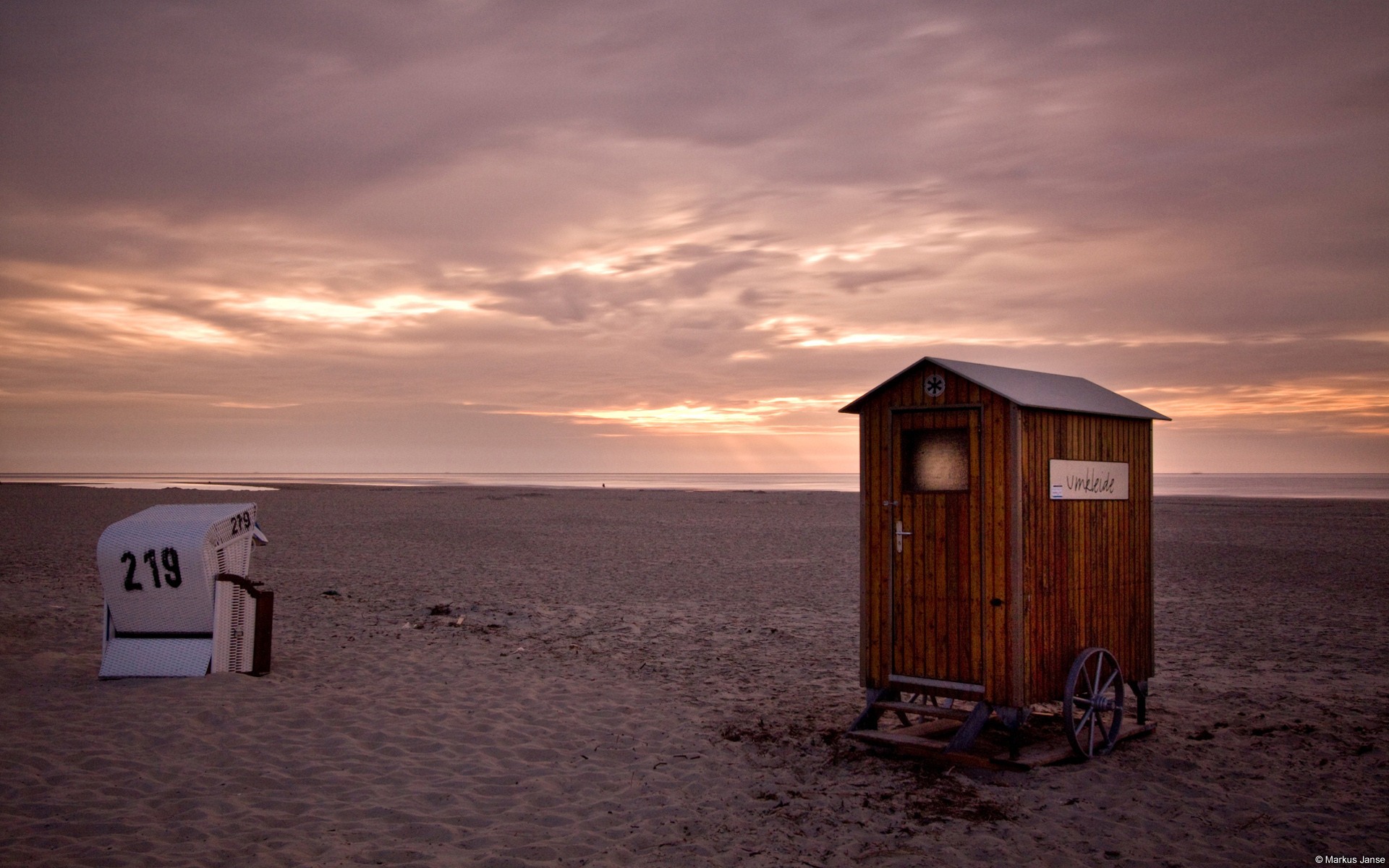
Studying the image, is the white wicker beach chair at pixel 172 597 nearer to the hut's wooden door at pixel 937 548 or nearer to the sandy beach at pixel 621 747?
the sandy beach at pixel 621 747

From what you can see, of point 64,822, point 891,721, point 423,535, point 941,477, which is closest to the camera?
point 64,822

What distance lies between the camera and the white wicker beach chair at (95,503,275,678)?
29.2 feet

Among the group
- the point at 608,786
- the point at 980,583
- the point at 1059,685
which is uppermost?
the point at 980,583

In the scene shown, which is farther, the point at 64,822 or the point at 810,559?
the point at 810,559

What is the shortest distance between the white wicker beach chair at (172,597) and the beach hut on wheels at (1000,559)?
6408 mm

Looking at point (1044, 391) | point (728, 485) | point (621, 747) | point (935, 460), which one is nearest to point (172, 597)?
point (621, 747)

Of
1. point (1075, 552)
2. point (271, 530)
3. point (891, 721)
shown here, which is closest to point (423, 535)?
point (271, 530)

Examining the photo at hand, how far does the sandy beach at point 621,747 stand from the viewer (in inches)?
231

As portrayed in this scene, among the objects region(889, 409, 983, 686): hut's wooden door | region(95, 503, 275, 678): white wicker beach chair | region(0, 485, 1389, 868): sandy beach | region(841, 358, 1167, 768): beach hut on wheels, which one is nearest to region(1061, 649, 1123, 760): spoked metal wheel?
region(841, 358, 1167, 768): beach hut on wheels

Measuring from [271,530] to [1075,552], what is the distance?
26222 mm

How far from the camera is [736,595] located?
54.6 ft

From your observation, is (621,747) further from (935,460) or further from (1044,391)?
(1044,391)

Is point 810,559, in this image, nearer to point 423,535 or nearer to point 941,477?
point 423,535

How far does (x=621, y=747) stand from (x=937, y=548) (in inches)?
127
